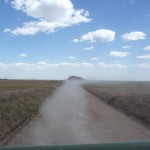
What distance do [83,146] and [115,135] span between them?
1023 cm

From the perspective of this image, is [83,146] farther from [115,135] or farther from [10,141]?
[115,135]

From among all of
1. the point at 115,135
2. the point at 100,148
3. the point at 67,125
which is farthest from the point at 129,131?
the point at 100,148

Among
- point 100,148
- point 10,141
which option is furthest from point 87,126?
point 100,148

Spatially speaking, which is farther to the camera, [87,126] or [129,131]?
[87,126]

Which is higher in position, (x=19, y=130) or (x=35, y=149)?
(x=35, y=149)

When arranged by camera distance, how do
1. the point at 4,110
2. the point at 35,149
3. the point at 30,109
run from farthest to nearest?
1. the point at 30,109
2. the point at 4,110
3. the point at 35,149

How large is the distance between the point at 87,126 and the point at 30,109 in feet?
24.4

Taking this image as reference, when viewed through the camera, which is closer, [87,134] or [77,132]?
[87,134]

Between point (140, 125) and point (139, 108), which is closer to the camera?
point (140, 125)

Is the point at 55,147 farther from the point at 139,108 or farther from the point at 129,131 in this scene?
the point at 139,108

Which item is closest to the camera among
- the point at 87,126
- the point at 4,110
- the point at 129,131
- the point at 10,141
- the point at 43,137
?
the point at 10,141

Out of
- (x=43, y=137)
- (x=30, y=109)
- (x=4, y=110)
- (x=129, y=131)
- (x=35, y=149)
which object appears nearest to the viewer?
(x=35, y=149)

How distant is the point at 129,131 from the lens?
13.2m

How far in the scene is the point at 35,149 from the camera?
2182 millimetres
